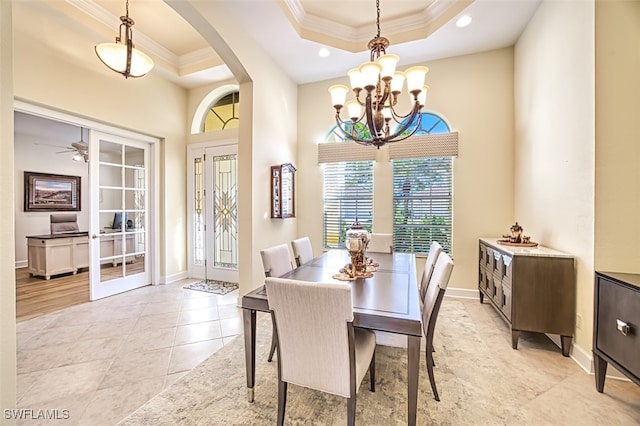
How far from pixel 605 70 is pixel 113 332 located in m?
5.02

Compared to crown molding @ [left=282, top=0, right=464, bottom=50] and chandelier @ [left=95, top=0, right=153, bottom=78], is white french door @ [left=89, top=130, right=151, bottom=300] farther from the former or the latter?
crown molding @ [left=282, top=0, right=464, bottom=50]

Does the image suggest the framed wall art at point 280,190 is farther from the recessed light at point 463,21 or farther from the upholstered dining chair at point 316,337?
the recessed light at point 463,21

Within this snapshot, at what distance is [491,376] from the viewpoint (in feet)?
6.64

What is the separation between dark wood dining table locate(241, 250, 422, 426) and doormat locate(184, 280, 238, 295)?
2.22 m

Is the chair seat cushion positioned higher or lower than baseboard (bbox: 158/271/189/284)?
higher

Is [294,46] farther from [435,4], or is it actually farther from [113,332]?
[113,332]

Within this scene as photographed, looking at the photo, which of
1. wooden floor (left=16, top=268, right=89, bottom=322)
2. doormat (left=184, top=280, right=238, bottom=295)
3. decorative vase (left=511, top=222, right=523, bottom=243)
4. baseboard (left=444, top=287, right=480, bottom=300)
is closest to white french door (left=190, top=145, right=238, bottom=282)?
doormat (left=184, top=280, right=238, bottom=295)

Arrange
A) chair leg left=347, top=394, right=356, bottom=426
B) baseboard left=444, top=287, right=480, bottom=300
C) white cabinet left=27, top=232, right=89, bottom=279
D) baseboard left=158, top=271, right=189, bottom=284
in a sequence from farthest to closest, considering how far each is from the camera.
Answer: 1. white cabinet left=27, top=232, right=89, bottom=279
2. baseboard left=158, top=271, right=189, bottom=284
3. baseboard left=444, top=287, right=480, bottom=300
4. chair leg left=347, top=394, right=356, bottom=426

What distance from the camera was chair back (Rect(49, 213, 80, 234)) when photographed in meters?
5.54

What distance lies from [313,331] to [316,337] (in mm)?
37

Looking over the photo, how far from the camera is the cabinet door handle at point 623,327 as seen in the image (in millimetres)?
1622

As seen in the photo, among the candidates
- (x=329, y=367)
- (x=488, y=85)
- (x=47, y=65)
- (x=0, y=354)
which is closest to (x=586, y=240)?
(x=329, y=367)

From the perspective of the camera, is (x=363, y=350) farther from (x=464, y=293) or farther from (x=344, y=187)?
(x=344, y=187)

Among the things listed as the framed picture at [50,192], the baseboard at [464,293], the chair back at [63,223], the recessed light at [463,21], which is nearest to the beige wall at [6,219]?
the recessed light at [463,21]
